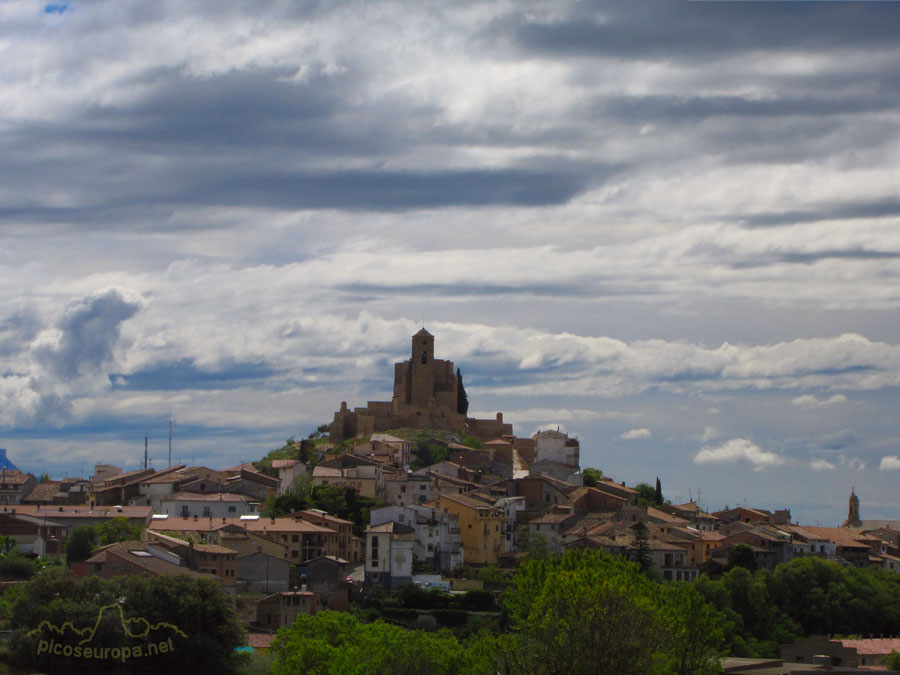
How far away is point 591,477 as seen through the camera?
4035 inches

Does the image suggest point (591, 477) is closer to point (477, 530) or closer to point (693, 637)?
point (477, 530)

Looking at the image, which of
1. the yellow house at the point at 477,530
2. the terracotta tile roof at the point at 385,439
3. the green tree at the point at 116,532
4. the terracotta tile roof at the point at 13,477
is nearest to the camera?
the green tree at the point at 116,532

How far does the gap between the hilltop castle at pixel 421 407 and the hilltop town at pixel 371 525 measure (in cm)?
540

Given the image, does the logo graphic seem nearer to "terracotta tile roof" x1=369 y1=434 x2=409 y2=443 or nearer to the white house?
the white house

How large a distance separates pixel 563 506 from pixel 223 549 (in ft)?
88.8

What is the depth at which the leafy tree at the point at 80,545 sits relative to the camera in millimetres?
71000

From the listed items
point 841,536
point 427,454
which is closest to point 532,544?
point 427,454

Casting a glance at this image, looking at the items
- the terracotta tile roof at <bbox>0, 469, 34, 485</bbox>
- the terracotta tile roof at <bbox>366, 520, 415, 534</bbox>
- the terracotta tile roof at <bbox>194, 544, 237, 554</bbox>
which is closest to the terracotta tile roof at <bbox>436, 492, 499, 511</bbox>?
the terracotta tile roof at <bbox>366, 520, 415, 534</bbox>

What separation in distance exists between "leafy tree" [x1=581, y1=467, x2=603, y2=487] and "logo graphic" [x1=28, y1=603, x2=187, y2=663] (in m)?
48.5

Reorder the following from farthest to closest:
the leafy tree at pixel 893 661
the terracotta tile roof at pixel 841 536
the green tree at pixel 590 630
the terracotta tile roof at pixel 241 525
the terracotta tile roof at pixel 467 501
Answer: the terracotta tile roof at pixel 841 536, the terracotta tile roof at pixel 467 501, the terracotta tile roof at pixel 241 525, the leafy tree at pixel 893 661, the green tree at pixel 590 630

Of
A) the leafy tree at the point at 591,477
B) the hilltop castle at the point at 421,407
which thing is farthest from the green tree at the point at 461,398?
the leafy tree at the point at 591,477

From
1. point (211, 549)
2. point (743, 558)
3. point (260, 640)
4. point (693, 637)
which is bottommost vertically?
point (260, 640)

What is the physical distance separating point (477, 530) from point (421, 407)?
127 ft

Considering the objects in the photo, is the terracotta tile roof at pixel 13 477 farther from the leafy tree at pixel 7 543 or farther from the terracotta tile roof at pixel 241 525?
the leafy tree at pixel 7 543
